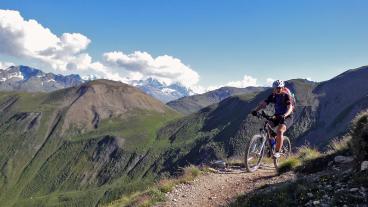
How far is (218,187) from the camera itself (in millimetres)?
18188

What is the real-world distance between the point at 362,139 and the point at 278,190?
10.1ft

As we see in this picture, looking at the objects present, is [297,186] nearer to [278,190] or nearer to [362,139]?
[278,190]

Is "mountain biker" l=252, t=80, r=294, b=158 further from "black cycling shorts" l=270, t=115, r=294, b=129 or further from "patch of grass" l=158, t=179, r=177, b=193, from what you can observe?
"patch of grass" l=158, t=179, r=177, b=193

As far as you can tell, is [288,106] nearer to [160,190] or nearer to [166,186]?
[166,186]

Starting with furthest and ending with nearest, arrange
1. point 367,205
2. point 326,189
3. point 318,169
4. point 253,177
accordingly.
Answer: point 253,177 < point 318,169 < point 326,189 < point 367,205

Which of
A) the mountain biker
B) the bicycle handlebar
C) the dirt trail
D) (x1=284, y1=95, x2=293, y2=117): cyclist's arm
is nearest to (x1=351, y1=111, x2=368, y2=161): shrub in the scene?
the dirt trail

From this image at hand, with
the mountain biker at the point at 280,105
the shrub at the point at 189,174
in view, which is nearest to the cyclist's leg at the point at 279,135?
the mountain biker at the point at 280,105

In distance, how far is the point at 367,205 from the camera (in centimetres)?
985

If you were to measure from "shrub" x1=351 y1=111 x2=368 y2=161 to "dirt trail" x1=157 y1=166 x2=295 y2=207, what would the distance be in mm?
3901

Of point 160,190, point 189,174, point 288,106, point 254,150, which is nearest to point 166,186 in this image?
point 160,190

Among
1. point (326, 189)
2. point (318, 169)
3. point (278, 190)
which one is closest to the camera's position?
point (326, 189)

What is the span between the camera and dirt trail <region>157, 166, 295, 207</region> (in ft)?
53.6

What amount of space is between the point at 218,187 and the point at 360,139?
6.86 metres

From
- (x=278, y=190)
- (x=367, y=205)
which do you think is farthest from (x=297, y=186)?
(x=367, y=205)
